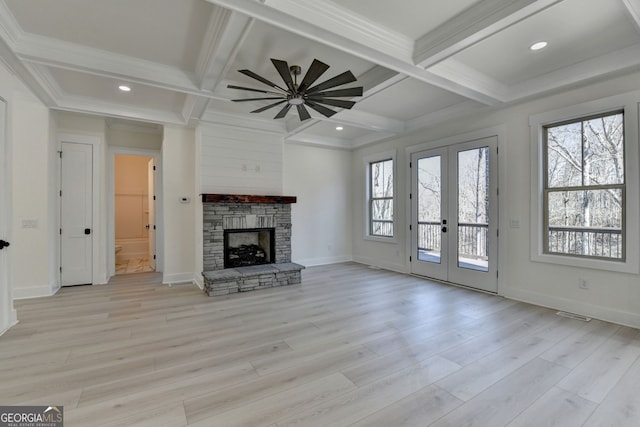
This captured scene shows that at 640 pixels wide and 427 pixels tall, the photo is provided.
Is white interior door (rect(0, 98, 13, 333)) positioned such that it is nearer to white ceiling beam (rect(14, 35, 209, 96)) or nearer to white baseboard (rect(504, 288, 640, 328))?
white ceiling beam (rect(14, 35, 209, 96))

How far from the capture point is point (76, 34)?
2855 millimetres

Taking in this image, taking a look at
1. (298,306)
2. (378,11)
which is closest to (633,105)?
(378,11)

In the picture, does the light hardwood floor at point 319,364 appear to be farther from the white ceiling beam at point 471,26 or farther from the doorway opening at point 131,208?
the doorway opening at point 131,208

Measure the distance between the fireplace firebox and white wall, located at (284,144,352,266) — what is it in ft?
3.11

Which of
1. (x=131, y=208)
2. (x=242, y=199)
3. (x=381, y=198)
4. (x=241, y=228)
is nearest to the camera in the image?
(x=242, y=199)

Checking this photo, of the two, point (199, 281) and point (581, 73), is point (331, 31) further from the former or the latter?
point (199, 281)

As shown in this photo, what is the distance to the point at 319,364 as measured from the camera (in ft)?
7.98

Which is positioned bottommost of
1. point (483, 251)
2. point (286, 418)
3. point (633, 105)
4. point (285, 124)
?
point (286, 418)

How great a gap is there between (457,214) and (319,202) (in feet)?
9.92

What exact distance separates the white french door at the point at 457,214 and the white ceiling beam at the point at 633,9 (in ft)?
6.53

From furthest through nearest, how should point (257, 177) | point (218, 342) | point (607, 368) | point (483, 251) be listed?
point (257, 177), point (483, 251), point (218, 342), point (607, 368)

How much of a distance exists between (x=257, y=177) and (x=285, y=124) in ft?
3.75

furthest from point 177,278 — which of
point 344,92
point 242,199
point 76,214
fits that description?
point 344,92

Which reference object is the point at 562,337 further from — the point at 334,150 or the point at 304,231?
the point at 334,150
